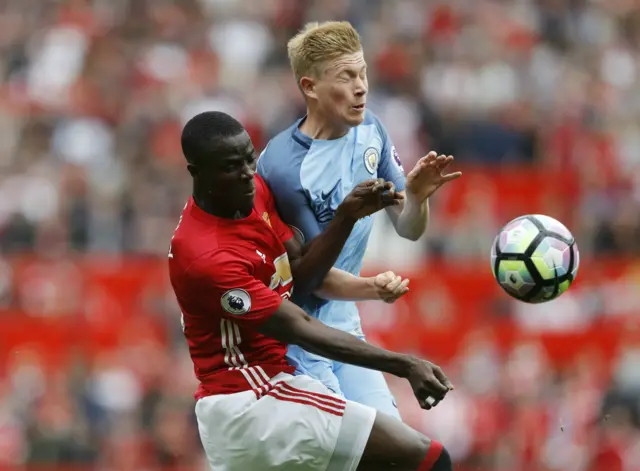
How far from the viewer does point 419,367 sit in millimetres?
6203

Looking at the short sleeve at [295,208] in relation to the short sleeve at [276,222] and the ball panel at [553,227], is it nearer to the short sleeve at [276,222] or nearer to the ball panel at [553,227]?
the short sleeve at [276,222]

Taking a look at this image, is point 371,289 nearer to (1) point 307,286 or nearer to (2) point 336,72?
(1) point 307,286

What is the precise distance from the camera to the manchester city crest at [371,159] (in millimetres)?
7234

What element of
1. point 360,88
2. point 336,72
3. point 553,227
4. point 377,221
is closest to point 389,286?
point 360,88

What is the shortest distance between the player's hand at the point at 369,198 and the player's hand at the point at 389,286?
0.32m

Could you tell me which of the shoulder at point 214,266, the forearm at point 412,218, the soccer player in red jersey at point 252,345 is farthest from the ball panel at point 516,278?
the shoulder at point 214,266

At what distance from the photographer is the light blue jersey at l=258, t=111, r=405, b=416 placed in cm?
704

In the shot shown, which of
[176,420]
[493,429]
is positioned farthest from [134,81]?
[493,429]

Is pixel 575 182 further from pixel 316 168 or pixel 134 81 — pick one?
pixel 316 168

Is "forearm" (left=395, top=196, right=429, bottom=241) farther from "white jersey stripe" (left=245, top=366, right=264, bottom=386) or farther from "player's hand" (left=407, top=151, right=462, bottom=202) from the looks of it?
"white jersey stripe" (left=245, top=366, right=264, bottom=386)

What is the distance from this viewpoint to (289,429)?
642 cm

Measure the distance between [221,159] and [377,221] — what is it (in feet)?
24.9

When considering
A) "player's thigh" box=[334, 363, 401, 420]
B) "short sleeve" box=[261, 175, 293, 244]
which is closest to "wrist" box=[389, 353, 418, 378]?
"player's thigh" box=[334, 363, 401, 420]

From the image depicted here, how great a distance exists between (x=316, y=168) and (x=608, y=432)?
6.83 meters
